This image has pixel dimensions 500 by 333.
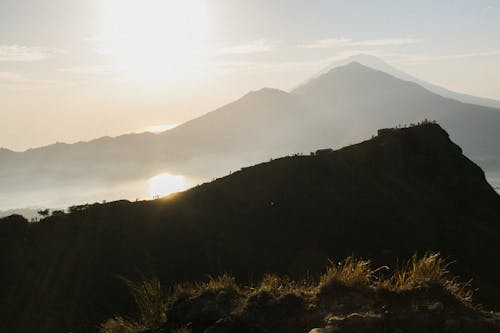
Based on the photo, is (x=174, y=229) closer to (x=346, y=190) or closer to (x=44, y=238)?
(x=44, y=238)

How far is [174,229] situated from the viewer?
31.5 metres

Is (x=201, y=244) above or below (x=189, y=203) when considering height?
below

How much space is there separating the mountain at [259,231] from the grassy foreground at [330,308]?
15.2 metres

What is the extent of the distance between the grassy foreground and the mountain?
1522 cm

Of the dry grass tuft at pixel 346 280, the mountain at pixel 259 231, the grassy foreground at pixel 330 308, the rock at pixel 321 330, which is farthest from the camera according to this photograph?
the mountain at pixel 259 231

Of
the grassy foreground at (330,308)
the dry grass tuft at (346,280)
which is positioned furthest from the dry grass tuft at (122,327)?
the dry grass tuft at (346,280)

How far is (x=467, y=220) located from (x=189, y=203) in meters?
24.9

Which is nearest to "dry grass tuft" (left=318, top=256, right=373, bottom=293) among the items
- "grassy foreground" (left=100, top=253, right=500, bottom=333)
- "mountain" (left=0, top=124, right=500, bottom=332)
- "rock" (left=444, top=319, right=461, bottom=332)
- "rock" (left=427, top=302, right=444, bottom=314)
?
"grassy foreground" (left=100, top=253, right=500, bottom=333)

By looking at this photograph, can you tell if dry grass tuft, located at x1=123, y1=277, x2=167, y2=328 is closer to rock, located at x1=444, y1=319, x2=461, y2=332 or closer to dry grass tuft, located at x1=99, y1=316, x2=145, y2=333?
dry grass tuft, located at x1=99, y1=316, x2=145, y2=333

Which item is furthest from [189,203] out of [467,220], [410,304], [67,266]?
[410,304]

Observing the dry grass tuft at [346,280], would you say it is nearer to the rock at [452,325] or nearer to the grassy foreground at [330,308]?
the grassy foreground at [330,308]

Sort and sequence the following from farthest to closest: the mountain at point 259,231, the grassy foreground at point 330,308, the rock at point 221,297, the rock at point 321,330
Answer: the mountain at point 259,231, the rock at point 221,297, the grassy foreground at point 330,308, the rock at point 321,330

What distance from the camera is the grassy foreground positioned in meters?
6.48

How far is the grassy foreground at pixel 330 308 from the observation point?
6.48 meters
